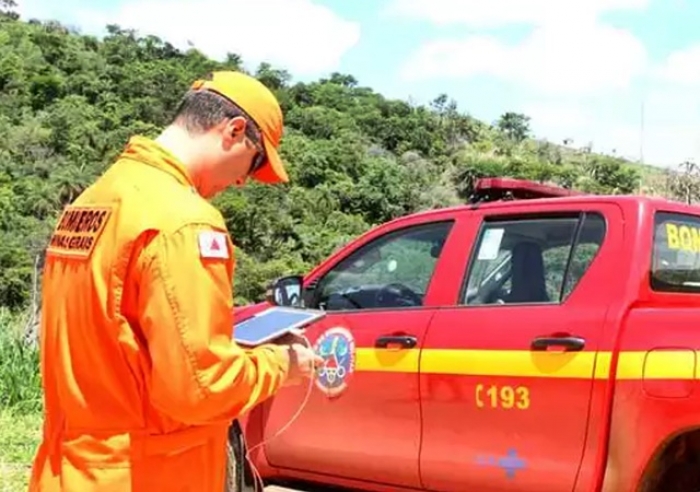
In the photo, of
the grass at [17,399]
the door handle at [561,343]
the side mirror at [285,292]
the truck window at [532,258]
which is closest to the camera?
the door handle at [561,343]

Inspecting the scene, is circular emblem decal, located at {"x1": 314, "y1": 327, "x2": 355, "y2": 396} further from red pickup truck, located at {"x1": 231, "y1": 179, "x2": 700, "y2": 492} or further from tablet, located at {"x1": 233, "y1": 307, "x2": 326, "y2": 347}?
tablet, located at {"x1": 233, "y1": 307, "x2": 326, "y2": 347}

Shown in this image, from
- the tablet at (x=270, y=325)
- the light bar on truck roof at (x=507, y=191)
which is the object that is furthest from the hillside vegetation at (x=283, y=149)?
the tablet at (x=270, y=325)

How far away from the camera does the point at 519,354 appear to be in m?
3.99

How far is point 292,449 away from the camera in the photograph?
16.2 feet

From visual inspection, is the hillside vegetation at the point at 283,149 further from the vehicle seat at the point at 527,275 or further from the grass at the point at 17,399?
the vehicle seat at the point at 527,275

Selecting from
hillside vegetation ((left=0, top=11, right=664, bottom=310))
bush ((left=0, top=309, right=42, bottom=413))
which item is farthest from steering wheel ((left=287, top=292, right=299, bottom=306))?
hillside vegetation ((left=0, top=11, right=664, bottom=310))

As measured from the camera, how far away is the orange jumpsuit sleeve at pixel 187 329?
1.96 metres

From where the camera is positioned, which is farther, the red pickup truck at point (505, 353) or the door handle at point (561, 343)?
the door handle at point (561, 343)

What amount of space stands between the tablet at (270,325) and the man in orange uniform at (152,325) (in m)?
0.21

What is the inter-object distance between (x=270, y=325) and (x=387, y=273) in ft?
7.60

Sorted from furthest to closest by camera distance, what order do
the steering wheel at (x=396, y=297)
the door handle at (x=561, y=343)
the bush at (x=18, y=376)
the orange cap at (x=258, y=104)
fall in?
the bush at (x=18, y=376)
the steering wheel at (x=396, y=297)
the door handle at (x=561, y=343)
the orange cap at (x=258, y=104)

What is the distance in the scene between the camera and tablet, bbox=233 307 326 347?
244 cm

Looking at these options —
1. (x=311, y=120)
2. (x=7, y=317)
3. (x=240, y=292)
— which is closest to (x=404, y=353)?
(x=7, y=317)

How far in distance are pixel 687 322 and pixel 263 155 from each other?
1940 millimetres
